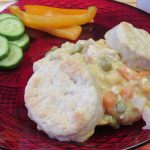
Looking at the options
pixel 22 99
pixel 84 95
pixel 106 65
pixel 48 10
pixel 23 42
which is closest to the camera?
pixel 84 95

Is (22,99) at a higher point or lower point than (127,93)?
lower

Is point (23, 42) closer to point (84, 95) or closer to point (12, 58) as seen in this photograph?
point (12, 58)

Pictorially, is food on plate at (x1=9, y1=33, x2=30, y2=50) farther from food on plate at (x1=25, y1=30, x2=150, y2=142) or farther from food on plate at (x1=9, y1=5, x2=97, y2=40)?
food on plate at (x1=25, y1=30, x2=150, y2=142)

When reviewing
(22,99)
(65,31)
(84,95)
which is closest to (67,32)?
(65,31)

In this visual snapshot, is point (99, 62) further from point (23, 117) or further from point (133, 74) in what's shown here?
point (23, 117)

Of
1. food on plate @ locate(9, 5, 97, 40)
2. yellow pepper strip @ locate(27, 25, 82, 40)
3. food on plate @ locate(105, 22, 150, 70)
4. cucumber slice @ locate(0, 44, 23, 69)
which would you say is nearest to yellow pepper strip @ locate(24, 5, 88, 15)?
food on plate @ locate(9, 5, 97, 40)

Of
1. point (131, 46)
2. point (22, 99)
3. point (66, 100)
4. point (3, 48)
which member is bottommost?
point (22, 99)

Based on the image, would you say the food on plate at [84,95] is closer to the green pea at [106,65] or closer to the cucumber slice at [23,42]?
the green pea at [106,65]

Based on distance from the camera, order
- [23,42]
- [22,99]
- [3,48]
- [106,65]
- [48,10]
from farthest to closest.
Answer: [48,10] < [23,42] < [3,48] < [22,99] < [106,65]
